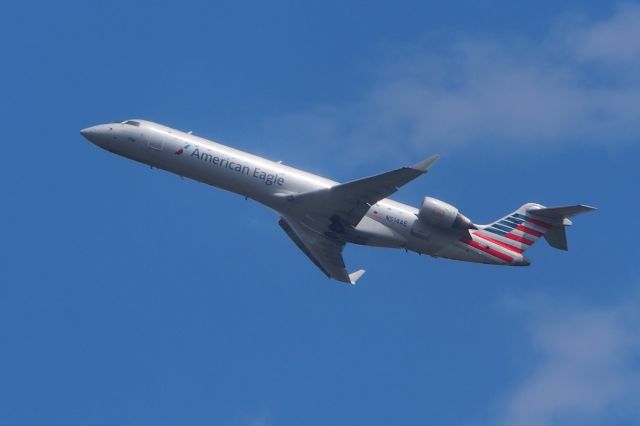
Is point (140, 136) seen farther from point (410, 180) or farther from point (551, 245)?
point (551, 245)

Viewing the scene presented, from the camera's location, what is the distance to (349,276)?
5281cm

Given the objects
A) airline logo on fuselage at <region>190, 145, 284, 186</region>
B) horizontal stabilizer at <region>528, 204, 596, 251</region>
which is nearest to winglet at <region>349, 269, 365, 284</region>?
airline logo on fuselage at <region>190, 145, 284, 186</region>

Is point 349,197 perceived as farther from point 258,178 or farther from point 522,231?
point 522,231

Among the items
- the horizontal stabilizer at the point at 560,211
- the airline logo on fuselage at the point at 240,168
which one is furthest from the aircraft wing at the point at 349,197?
the horizontal stabilizer at the point at 560,211

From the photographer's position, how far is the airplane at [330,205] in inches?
1868

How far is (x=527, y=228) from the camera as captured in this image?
164ft

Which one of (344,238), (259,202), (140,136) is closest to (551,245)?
(344,238)

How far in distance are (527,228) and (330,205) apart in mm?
9364

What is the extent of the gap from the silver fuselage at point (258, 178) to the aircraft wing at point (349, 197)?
0.65m

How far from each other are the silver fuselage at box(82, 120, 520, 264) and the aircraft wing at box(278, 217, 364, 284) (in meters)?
1.69

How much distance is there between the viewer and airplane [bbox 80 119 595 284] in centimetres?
4744

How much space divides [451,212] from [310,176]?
21.2ft

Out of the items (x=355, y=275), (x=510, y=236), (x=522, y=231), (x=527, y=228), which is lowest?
(x=355, y=275)

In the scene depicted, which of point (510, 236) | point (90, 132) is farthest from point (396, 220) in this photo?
point (90, 132)
